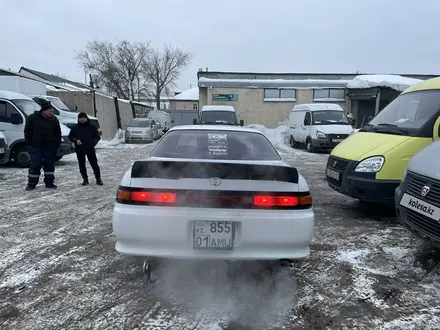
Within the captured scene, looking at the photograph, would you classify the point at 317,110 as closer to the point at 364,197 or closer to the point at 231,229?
the point at 364,197

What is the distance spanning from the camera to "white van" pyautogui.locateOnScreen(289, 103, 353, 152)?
14.4 metres

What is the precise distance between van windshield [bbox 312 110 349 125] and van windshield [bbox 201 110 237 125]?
144 inches

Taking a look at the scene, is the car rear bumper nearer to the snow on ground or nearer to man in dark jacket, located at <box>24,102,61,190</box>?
the snow on ground

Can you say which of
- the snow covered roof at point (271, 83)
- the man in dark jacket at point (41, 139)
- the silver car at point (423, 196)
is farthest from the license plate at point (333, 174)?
the snow covered roof at point (271, 83)

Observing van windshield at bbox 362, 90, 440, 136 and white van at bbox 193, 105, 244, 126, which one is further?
white van at bbox 193, 105, 244, 126

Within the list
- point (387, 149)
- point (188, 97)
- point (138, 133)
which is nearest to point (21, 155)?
point (387, 149)

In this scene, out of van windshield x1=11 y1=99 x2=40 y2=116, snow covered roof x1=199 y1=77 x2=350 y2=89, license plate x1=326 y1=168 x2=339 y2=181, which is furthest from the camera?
snow covered roof x1=199 y1=77 x2=350 y2=89

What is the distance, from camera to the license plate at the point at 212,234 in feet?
8.99

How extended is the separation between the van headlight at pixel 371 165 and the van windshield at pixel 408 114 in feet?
1.92

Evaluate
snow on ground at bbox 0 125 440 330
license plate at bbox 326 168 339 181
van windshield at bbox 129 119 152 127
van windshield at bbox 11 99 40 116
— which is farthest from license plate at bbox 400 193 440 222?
van windshield at bbox 129 119 152 127

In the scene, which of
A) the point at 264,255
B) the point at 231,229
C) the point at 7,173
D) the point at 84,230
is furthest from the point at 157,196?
the point at 7,173

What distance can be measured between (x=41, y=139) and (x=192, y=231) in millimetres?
5447

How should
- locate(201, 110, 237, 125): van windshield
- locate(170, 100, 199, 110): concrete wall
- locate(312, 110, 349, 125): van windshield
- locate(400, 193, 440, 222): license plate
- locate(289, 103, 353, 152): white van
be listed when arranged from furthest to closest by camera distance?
locate(170, 100, 199, 110): concrete wall
locate(201, 110, 237, 125): van windshield
locate(312, 110, 349, 125): van windshield
locate(289, 103, 353, 152): white van
locate(400, 193, 440, 222): license plate

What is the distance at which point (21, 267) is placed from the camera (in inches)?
139
